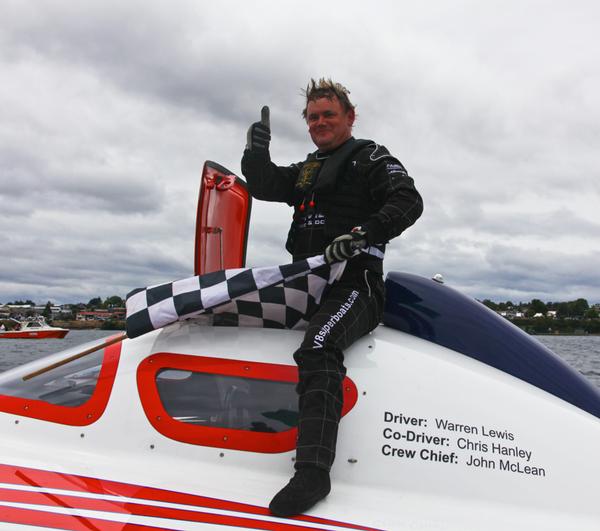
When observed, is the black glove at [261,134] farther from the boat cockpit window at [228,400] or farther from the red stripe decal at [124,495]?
the red stripe decal at [124,495]

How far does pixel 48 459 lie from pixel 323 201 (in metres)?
1.91

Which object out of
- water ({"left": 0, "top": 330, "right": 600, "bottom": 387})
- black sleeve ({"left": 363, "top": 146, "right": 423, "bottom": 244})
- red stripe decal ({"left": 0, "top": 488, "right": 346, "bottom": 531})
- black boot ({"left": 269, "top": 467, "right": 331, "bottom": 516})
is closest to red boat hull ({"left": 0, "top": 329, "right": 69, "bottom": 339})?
water ({"left": 0, "top": 330, "right": 600, "bottom": 387})

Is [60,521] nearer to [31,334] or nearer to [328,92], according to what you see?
[328,92]

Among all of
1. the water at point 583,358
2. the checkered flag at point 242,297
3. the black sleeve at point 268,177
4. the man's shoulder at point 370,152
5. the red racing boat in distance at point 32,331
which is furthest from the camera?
the red racing boat in distance at point 32,331

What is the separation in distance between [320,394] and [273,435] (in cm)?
37

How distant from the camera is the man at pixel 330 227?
238cm

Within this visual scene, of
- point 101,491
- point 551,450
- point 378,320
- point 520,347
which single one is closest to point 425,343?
point 378,320

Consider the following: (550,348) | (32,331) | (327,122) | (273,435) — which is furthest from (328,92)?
(32,331)

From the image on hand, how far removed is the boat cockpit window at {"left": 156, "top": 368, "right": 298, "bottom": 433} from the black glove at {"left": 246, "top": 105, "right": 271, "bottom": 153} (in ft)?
4.60

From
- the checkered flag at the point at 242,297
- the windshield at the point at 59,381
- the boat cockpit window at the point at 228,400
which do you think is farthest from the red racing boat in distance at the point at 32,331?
the boat cockpit window at the point at 228,400

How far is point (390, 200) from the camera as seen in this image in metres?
2.90

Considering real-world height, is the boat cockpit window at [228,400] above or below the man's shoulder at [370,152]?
below

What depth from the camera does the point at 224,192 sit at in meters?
5.23

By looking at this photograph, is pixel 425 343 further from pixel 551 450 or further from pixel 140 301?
pixel 140 301
